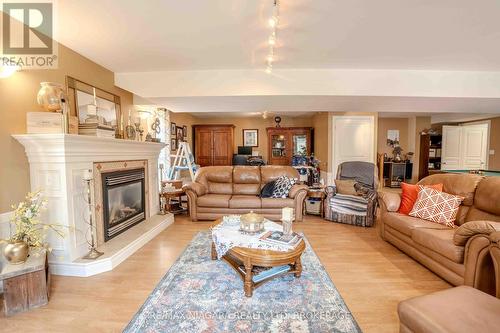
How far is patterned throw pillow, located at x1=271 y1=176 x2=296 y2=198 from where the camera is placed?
13.5 feet

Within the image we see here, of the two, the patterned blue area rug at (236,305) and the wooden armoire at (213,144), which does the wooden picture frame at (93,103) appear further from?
the wooden armoire at (213,144)

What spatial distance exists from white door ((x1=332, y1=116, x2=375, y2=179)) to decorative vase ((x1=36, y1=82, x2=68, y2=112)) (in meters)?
5.68

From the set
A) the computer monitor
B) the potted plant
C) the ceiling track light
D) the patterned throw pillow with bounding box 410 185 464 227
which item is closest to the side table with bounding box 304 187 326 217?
the patterned throw pillow with bounding box 410 185 464 227

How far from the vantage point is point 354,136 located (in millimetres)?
6203

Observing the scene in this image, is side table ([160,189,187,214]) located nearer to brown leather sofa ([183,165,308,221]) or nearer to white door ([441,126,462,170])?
brown leather sofa ([183,165,308,221])

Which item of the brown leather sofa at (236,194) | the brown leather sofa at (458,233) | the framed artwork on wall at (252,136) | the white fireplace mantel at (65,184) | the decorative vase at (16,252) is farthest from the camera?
the framed artwork on wall at (252,136)

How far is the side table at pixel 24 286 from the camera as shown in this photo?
179 centimetres

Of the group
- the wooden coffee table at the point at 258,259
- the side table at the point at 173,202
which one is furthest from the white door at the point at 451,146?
the side table at the point at 173,202

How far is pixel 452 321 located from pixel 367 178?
11.0 feet

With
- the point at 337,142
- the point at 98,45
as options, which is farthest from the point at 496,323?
the point at 337,142

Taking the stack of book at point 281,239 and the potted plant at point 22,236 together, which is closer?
the potted plant at point 22,236

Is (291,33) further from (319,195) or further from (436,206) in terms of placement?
(319,195)

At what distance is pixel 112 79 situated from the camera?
3506 millimetres

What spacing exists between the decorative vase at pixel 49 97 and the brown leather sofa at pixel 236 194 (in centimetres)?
220
